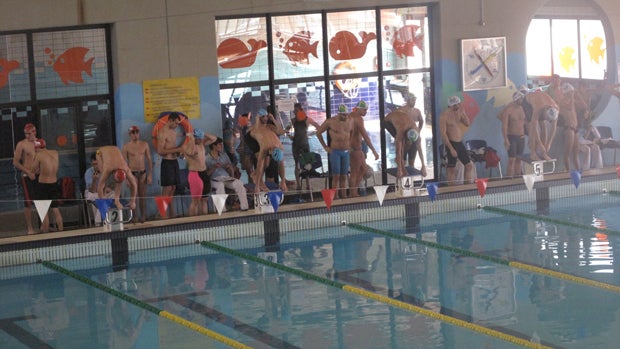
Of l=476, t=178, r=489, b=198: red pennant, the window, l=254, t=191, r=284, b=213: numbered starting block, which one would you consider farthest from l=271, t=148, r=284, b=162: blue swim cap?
the window

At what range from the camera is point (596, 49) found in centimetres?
1823

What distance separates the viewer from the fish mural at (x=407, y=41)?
16.5 m

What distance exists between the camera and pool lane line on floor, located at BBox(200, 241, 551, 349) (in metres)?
8.80

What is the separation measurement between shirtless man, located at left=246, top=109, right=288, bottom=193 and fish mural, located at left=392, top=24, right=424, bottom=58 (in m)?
2.57

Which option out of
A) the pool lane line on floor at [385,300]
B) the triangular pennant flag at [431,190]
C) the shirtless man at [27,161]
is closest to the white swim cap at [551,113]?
the triangular pennant flag at [431,190]

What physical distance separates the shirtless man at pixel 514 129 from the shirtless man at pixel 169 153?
4684 mm

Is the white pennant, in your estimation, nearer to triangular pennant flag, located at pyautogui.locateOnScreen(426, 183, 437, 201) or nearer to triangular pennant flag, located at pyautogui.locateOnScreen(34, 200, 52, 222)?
triangular pennant flag, located at pyautogui.locateOnScreen(426, 183, 437, 201)

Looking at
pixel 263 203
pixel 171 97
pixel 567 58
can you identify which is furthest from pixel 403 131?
pixel 567 58

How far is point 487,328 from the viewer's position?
9141 millimetres

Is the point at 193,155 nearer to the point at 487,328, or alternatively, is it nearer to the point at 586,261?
the point at 586,261

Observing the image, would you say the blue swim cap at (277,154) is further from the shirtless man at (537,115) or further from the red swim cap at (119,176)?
the shirtless man at (537,115)

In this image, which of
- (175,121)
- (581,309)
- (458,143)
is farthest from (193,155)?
(581,309)

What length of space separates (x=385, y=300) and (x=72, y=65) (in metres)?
6.03

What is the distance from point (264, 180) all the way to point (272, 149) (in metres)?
0.94
